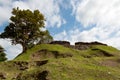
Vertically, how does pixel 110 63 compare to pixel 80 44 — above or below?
below

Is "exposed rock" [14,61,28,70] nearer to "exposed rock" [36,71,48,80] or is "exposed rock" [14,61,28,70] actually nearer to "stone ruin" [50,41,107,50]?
"exposed rock" [36,71,48,80]

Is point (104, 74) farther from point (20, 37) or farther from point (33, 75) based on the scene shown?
point (20, 37)

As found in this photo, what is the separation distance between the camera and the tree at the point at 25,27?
48500mm

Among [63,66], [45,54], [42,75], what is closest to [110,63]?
[63,66]

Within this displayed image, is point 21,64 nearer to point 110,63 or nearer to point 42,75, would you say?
point 42,75

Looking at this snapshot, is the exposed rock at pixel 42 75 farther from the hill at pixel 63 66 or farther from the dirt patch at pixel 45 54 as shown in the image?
the dirt patch at pixel 45 54

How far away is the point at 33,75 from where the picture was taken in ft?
94.9

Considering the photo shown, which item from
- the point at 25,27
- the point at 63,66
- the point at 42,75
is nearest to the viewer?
the point at 42,75

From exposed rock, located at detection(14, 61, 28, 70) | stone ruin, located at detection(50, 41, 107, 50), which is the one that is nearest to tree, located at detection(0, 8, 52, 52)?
stone ruin, located at detection(50, 41, 107, 50)

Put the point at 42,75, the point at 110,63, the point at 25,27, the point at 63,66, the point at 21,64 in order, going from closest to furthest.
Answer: the point at 42,75, the point at 63,66, the point at 110,63, the point at 21,64, the point at 25,27

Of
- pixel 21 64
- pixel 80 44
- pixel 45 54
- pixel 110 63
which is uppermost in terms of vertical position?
pixel 80 44

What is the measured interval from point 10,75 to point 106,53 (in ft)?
52.9

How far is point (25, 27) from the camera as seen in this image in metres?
48.7

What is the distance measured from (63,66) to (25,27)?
20080mm
